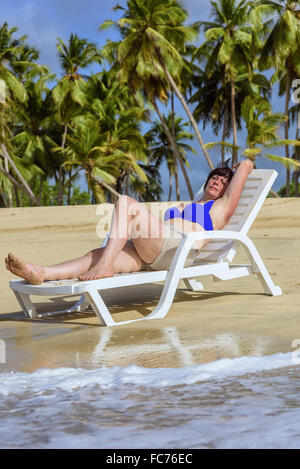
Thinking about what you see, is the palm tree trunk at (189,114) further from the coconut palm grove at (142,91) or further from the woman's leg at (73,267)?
the woman's leg at (73,267)

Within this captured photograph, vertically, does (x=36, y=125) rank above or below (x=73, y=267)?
above

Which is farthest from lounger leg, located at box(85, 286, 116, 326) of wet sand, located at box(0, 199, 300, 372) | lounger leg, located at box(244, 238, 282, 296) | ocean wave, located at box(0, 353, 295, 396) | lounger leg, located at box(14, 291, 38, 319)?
lounger leg, located at box(244, 238, 282, 296)

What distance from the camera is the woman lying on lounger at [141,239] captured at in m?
4.48

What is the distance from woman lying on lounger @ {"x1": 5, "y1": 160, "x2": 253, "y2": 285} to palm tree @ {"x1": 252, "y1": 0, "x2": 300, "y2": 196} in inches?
1024

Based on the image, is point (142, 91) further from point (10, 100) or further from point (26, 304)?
point (26, 304)

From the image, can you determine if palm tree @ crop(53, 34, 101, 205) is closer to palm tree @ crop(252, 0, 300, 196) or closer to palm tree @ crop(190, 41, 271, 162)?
palm tree @ crop(190, 41, 271, 162)

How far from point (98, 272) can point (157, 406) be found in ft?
6.33

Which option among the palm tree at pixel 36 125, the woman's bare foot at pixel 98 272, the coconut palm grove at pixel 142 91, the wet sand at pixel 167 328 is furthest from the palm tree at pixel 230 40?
the woman's bare foot at pixel 98 272

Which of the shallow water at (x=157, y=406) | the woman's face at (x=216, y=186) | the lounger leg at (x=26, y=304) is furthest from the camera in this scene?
the woman's face at (x=216, y=186)

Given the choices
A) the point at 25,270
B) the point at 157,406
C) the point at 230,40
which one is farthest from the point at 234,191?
the point at 230,40

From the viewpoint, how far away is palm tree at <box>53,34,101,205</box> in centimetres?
3528

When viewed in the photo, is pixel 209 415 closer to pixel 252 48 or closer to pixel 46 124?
pixel 252 48

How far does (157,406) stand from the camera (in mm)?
2604

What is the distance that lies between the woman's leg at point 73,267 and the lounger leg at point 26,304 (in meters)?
0.36
